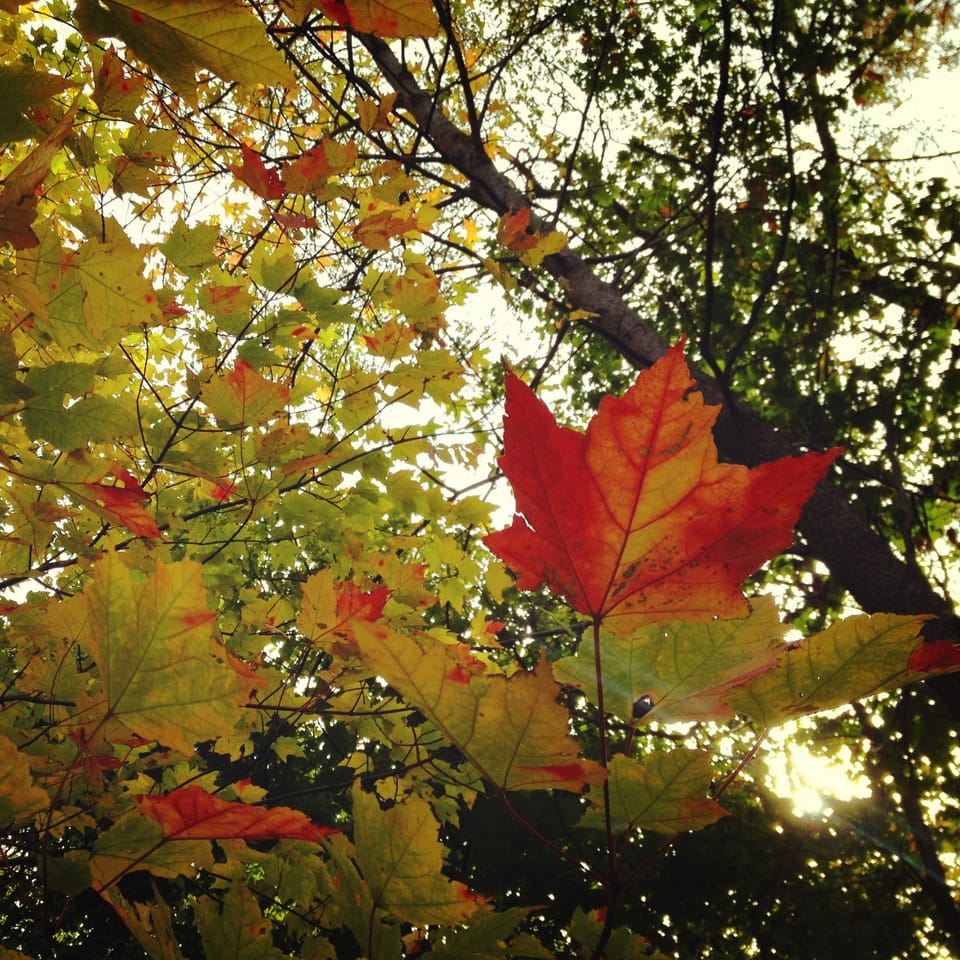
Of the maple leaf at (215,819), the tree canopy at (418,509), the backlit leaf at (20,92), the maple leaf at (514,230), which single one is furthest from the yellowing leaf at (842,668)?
the maple leaf at (514,230)

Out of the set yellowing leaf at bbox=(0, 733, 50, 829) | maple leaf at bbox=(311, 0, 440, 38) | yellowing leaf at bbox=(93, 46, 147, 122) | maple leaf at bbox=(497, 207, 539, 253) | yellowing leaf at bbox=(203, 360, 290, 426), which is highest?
maple leaf at bbox=(497, 207, 539, 253)

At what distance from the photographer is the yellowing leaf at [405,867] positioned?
60 cm

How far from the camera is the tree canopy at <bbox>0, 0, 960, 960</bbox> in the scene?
512 mm

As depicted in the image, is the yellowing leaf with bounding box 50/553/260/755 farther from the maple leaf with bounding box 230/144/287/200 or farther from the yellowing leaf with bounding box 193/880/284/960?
the maple leaf with bounding box 230/144/287/200

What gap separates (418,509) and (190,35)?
1.49 m

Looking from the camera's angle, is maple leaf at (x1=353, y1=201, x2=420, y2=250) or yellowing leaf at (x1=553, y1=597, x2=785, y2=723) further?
maple leaf at (x1=353, y1=201, x2=420, y2=250)

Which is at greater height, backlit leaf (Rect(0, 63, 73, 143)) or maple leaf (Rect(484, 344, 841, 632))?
backlit leaf (Rect(0, 63, 73, 143))

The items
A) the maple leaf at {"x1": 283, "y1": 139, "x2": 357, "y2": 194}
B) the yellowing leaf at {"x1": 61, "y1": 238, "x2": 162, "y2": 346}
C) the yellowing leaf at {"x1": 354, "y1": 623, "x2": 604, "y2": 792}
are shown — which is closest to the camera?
the yellowing leaf at {"x1": 354, "y1": 623, "x2": 604, "y2": 792}

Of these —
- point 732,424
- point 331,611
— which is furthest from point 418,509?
point 732,424

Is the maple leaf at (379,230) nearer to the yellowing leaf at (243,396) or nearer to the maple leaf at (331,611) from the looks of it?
the yellowing leaf at (243,396)

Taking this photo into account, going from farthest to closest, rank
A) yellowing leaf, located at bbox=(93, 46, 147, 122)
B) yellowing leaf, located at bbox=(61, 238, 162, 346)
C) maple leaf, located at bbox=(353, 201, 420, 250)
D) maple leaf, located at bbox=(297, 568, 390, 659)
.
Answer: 1. maple leaf, located at bbox=(353, 201, 420, 250)
2. maple leaf, located at bbox=(297, 568, 390, 659)
3. yellowing leaf, located at bbox=(93, 46, 147, 122)
4. yellowing leaf, located at bbox=(61, 238, 162, 346)

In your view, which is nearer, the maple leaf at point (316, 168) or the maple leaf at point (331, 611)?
the maple leaf at point (331, 611)

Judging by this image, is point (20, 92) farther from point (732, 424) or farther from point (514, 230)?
point (732, 424)

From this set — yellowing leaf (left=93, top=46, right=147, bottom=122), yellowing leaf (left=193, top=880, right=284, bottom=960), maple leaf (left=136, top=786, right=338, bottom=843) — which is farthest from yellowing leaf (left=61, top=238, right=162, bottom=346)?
yellowing leaf (left=193, top=880, right=284, bottom=960)
